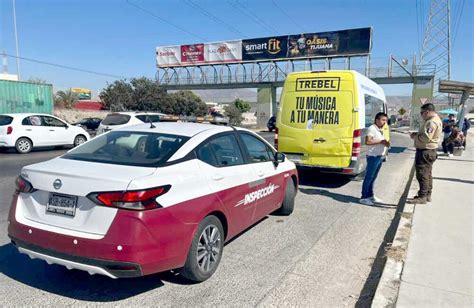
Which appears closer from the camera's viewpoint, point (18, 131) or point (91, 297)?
point (91, 297)

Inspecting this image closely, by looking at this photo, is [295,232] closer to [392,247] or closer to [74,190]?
[392,247]

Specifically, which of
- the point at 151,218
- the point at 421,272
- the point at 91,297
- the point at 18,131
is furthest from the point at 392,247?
Result: the point at 18,131

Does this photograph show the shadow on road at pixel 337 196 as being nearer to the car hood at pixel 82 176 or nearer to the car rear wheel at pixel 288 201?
the car rear wheel at pixel 288 201

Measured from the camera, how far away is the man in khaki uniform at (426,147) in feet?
20.0

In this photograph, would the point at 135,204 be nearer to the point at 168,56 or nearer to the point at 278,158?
the point at 278,158

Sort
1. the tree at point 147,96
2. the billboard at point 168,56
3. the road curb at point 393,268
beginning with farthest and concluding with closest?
the tree at point 147,96, the billboard at point 168,56, the road curb at point 393,268

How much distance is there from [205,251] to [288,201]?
2.40m

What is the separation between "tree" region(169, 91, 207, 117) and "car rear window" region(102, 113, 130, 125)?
43.2m

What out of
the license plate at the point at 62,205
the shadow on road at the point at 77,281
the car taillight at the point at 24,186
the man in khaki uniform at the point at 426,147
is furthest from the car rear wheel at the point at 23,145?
the man in khaki uniform at the point at 426,147

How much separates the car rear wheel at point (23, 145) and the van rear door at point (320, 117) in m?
10.1

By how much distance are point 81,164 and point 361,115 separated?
19.5ft

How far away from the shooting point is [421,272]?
3512 mm

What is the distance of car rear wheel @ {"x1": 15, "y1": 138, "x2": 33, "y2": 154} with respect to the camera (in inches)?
490

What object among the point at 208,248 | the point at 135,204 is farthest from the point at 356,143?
the point at 135,204
